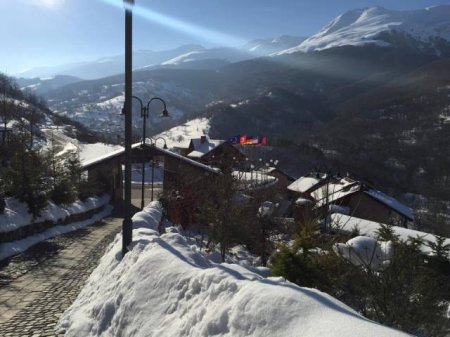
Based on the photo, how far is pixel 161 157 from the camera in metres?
38.9

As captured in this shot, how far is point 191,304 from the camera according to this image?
19.0ft

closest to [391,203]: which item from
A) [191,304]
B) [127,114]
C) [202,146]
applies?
[202,146]

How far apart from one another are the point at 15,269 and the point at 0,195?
4.11 meters

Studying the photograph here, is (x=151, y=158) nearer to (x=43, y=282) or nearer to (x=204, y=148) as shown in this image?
(x=43, y=282)

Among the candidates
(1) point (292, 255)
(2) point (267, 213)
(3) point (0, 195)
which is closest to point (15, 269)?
(3) point (0, 195)

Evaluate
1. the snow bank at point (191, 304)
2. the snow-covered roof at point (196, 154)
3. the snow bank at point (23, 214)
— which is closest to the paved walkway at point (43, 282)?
the snow bank at point (191, 304)

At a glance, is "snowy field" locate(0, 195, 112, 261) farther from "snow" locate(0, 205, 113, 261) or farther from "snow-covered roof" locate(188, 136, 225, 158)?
"snow-covered roof" locate(188, 136, 225, 158)

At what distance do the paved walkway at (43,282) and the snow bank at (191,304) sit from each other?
1.84ft

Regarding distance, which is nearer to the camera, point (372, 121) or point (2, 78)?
point (2, 78)

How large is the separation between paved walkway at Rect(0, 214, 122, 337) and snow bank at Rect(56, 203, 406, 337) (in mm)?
560

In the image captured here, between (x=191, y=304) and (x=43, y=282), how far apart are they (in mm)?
6723

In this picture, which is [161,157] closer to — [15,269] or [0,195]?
[0,195]

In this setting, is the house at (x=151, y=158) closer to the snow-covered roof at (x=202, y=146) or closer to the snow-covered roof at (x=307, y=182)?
the snow-covered roof at (x=307, y=182)

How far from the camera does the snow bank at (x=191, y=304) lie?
4395mm
